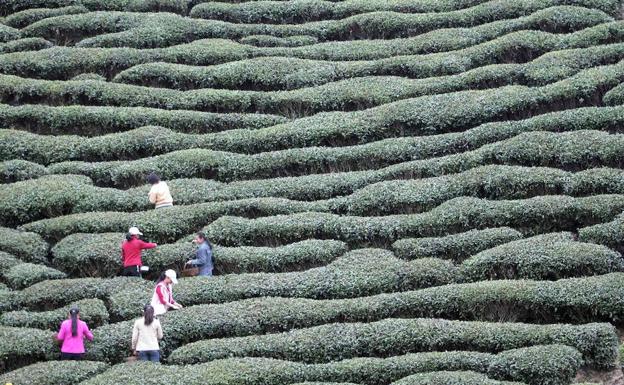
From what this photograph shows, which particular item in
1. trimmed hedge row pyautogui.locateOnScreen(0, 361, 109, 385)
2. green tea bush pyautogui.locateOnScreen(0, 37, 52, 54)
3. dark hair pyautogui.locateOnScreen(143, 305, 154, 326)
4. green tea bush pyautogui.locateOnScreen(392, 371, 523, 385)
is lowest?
trimmed hedge row pyautogui.locateOnScreen(0, 361, 109, 385)

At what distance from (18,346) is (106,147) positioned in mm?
12244

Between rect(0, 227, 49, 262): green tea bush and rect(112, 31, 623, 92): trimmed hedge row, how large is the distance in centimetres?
986

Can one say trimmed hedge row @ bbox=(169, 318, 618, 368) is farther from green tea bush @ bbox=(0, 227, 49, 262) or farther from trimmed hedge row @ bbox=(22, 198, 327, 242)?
green tea bush @ bbox=(0, 227, 49, 262)

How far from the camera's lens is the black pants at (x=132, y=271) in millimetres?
31531

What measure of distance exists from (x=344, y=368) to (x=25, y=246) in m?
11.6

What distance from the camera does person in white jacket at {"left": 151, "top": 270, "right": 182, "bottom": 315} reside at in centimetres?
2917

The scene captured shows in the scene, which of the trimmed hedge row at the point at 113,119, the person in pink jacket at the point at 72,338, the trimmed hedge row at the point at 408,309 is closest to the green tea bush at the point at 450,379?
the trimmed hedge row at the point at 408,309

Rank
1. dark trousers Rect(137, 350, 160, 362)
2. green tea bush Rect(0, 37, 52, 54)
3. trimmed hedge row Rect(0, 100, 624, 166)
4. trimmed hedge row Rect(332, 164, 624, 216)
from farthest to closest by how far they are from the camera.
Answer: green tea bush Rect(0, 37, 52, 54), trimmed hedge row Rect(0, 100, 624, 166), trimmed hedge row Rect(332, 164, 624, 216), dark trousers Rect(137, 350, 160, 362)

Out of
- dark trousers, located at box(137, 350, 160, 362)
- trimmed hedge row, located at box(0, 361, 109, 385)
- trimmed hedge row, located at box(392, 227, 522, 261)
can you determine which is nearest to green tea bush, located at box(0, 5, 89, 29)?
trimmed hedge row, located at box(392, 227, 522, 261)

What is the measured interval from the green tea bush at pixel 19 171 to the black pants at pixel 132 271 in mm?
7668

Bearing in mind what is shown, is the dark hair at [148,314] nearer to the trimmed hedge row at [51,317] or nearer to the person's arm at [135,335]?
the person's arm at [135,335]

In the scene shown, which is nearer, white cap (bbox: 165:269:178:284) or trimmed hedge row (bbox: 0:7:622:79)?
white cap (bbox: 165:269:178:284)

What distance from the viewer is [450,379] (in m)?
24.4

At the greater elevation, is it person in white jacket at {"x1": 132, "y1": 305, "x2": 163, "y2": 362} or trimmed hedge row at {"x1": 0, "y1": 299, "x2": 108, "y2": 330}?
person in white jacket at {"x1": 132, "y1": 305, "x2": 163, "y2": 362}
